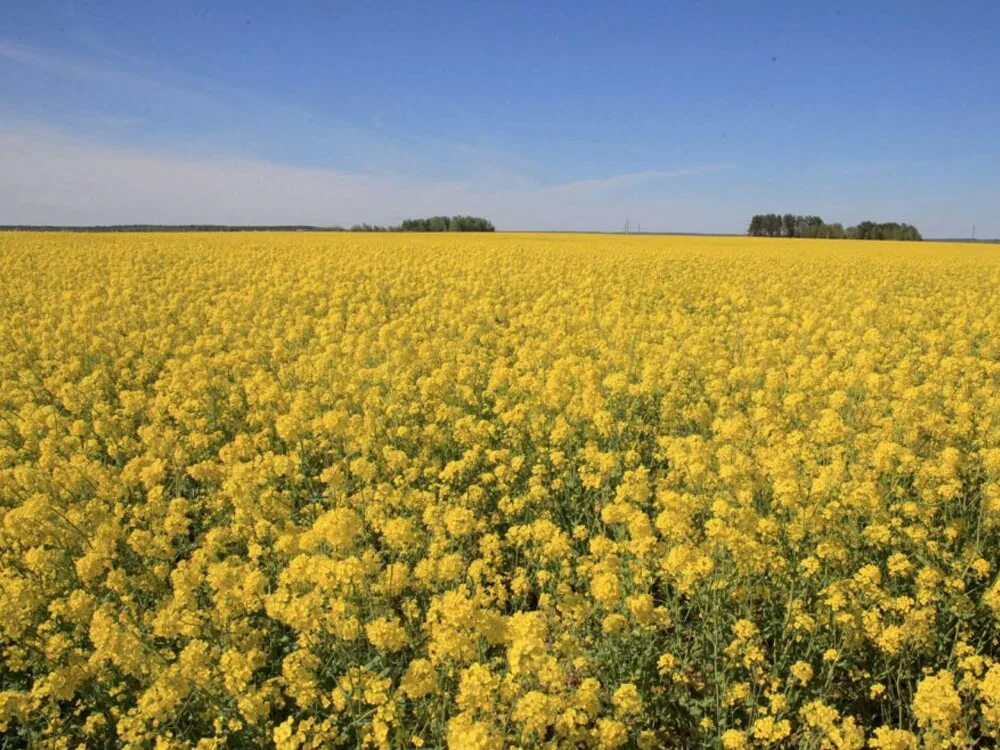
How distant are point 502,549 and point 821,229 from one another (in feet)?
213

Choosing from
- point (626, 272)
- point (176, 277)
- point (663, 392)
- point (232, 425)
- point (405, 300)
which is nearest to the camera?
point (232, 425)

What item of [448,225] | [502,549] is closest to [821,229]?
[448,225]

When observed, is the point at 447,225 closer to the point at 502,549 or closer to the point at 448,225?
the point at 448,225

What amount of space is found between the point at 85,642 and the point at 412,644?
177 cm

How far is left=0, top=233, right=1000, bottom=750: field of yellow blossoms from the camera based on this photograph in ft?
9.25

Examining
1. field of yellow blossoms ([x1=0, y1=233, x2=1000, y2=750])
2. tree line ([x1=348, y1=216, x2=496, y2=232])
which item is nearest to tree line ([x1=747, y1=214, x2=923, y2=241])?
tree line ([x1=348, y1=216, x2=496, y2=232])

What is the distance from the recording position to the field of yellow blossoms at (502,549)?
282cm

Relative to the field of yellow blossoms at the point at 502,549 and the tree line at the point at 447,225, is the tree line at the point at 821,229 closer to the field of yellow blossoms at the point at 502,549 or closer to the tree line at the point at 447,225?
the tree line at the point at 447,225

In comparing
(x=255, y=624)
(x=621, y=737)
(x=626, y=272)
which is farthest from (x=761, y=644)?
(x=626, y=272)

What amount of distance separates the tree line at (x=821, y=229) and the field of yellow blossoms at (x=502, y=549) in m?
57.6

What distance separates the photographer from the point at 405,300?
13.6m

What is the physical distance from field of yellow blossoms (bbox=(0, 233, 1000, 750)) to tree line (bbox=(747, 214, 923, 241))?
189 feet

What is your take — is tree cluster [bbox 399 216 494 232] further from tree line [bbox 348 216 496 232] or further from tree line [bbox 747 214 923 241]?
tree line [bbox 747 214 923 241]

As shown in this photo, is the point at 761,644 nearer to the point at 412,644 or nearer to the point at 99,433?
the point at 412,644
